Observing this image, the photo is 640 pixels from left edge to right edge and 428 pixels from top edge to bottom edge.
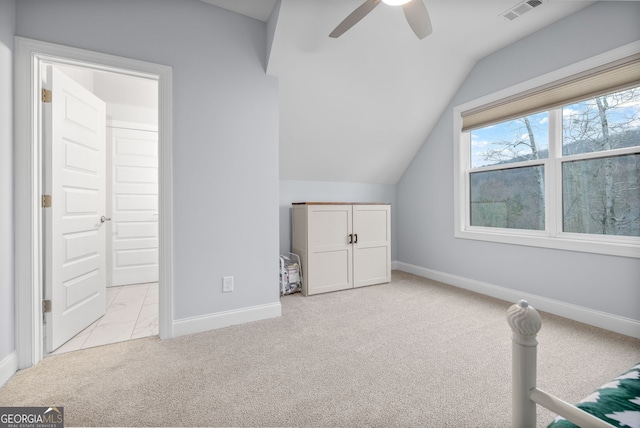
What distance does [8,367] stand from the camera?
63.6 inches

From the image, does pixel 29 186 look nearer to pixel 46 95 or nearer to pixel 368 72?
pixel 46 95

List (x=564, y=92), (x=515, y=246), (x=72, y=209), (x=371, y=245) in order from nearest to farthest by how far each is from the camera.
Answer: (x=72, y=209) → (x=564, y=92) → (x=515, y=246) → (x=371, y=245)

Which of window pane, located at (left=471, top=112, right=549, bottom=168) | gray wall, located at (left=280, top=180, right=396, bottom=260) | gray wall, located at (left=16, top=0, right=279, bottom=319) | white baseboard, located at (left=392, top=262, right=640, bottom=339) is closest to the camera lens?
gray wall, located at (left=16, top=0, right=279, bottom=319)

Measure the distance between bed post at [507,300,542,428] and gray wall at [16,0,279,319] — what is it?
80.0 inches

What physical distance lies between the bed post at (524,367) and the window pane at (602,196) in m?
2.39

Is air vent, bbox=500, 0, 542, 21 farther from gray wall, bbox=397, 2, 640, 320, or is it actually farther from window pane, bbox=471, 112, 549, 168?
window pane, bbox=471, 112, 549, 168

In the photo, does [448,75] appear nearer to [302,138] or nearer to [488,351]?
[302,138]

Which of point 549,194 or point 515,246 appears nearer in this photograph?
point 549,194

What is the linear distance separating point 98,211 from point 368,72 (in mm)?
2832

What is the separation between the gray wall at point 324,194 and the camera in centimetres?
356

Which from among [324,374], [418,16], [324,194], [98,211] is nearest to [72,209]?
[98,211]

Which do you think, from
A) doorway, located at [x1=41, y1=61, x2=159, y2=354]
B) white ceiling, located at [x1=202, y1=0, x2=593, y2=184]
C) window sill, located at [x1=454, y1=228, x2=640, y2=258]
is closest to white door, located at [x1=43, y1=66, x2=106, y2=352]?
doorway, located at [x1=41, y1=61, x2=159, y2=354]

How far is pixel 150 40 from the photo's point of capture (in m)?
2.07

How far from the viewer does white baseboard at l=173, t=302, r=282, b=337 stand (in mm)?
2182
